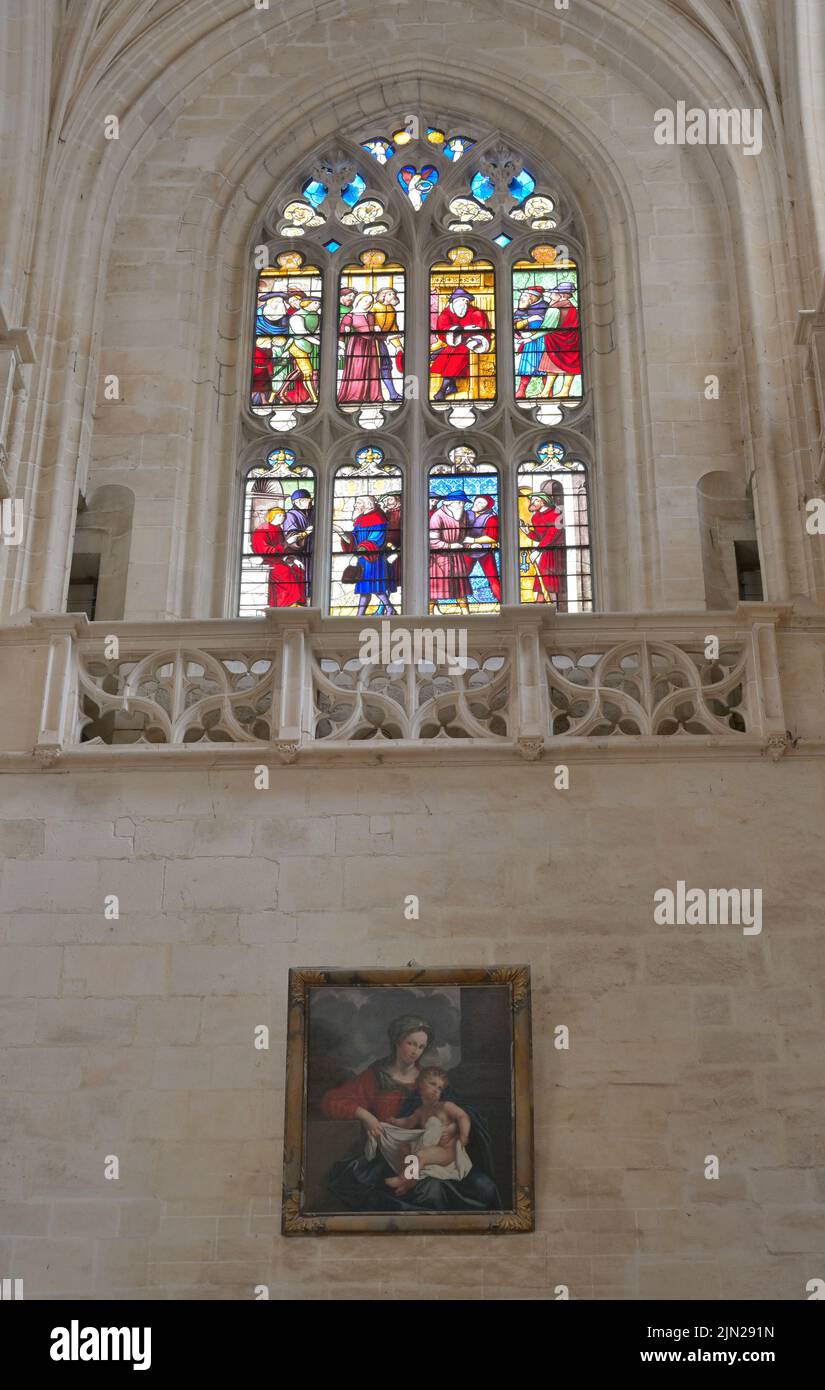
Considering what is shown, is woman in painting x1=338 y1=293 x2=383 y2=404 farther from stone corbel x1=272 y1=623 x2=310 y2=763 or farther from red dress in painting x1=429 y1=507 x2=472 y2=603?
stone corbel x1=272 y1=623 x2=310 y2=763

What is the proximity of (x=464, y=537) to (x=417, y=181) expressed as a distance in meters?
2.96

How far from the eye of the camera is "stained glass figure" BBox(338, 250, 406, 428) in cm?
1197

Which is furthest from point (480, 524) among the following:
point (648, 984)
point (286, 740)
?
point (648, 984)

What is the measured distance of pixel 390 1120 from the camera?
868 cm

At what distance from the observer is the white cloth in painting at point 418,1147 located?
8.55 meters

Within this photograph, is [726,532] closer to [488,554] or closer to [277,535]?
[488,554]

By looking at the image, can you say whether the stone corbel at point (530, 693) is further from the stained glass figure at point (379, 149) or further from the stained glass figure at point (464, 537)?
the stained glass figure at point (379, 149)

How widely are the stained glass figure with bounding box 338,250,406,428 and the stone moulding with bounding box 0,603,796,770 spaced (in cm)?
251

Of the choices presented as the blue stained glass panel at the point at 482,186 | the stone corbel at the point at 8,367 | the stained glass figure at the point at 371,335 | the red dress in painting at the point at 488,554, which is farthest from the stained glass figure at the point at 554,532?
the stone corbel at the point at 8,367

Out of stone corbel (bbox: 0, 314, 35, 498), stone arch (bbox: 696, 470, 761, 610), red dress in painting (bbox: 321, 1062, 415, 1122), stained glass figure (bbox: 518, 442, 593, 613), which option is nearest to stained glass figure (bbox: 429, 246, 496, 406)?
stained glass figure (bbox: 518, 442, 593, 613)

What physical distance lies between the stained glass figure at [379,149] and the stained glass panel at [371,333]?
2.65 ft

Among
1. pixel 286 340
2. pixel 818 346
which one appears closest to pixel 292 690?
pixel 286 340

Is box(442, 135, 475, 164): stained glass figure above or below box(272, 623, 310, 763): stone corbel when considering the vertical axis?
above
